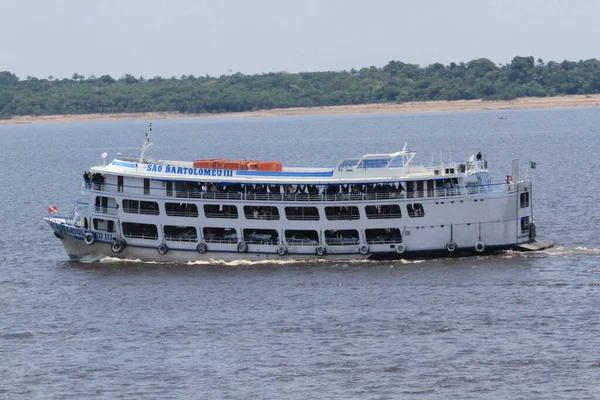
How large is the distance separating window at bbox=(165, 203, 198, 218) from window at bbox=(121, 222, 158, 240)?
1394 mm

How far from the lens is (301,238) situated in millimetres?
70000

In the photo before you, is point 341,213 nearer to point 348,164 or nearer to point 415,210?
point 348,164

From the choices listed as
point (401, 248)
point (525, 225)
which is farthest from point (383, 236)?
point (525, 225)

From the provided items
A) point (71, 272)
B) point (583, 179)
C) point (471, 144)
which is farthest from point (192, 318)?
point (471, 144)

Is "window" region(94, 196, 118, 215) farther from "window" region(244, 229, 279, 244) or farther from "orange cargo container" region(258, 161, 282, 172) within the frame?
"orange cargo container" region(258, 161, 282, 172)

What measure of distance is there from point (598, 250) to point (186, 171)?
22926 millimetres

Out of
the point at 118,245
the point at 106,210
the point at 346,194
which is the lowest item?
the point at 118,245

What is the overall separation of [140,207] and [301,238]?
29.4 ft

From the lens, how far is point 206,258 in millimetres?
70500

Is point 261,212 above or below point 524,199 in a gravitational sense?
below

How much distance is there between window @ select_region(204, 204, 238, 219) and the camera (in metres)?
70.2

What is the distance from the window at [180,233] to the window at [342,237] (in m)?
7.21

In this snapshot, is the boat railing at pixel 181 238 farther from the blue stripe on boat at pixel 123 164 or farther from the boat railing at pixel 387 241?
the boat railing at pixel 387 241

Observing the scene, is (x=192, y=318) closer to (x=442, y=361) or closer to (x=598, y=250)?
(x=442, y=361)
